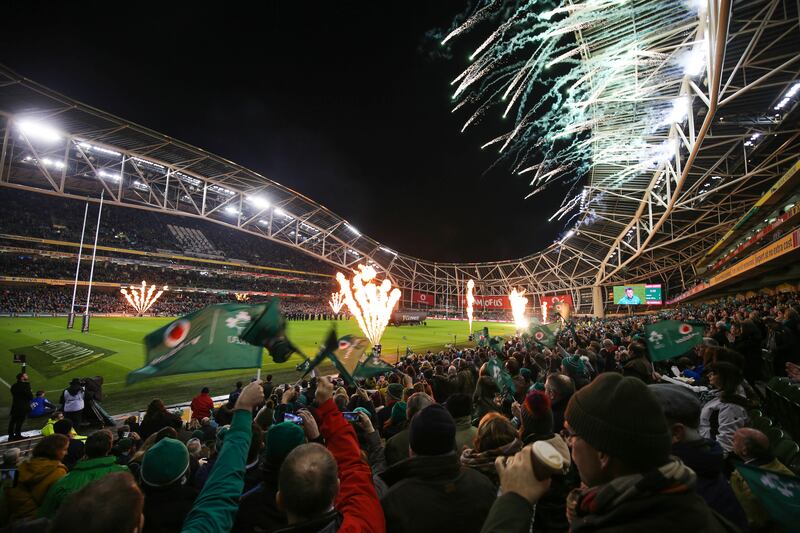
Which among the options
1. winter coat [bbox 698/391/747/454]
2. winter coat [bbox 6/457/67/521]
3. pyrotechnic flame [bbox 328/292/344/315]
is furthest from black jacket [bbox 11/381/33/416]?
pyrotechnic flame [bbox 328/292/344/315]

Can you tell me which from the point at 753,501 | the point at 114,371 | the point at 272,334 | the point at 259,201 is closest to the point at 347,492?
the point at 272,334

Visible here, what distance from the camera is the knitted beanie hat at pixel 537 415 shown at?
8.83 ft

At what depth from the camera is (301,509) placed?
5.06 ft

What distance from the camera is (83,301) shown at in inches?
1511

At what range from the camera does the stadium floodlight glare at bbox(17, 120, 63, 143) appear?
23.3 metres

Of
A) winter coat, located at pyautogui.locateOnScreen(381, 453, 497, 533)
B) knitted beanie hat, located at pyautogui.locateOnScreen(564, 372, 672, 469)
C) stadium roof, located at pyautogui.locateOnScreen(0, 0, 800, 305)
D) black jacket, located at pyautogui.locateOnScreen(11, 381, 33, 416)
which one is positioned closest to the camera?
knitted beanie hat, located at pyautogui.locateOnScreen(564, 372, 672, 469)

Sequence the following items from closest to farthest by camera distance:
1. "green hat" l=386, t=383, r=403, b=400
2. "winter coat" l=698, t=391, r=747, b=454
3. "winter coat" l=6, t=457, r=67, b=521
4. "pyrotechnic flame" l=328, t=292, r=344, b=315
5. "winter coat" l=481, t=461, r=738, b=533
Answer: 1. "winter coat" l=481, t=461, r=738, b=533
2. "winter coat" l=6, t=457, r=67, b=521
3. "winter coat" l=698, t=391, r=747, b=454
4. "green hat" l=386, t=383, r=403, b=400
5. "pyrotechnic flame" l=328, t=292, r=344, b=315

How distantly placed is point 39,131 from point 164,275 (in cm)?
2873

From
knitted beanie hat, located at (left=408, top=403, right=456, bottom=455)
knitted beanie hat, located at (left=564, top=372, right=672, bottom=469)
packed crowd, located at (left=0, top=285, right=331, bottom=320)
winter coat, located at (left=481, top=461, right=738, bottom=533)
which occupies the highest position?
packed crowd, located at (left=0, top=285, right=331, bottom=320)

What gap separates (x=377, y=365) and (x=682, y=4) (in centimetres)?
1356

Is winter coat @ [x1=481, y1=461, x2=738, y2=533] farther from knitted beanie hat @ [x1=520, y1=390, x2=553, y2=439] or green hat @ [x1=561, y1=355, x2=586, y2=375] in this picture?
green hat @ [x1=561, y1=355, x2=586, y2=375]

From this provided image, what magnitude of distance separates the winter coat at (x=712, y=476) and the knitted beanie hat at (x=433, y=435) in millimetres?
1441

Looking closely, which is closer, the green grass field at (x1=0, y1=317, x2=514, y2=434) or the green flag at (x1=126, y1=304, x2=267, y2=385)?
the green flag at (x1=126, y1=304, x2=267, y2=385)

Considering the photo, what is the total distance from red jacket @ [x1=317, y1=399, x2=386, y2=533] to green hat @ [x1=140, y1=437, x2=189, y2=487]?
958 mm
